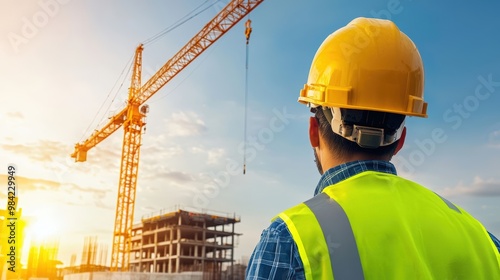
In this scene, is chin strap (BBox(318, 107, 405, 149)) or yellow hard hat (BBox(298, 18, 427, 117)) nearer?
chin strap (BBox(318, 107, 405, 149))

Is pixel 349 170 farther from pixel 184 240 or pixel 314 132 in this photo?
pixel 184 240

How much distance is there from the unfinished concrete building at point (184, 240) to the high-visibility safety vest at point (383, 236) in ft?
128

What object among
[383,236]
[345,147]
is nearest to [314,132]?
[345,147]

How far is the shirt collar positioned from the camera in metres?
1.24

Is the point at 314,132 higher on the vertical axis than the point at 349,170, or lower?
higher

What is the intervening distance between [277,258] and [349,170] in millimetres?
366

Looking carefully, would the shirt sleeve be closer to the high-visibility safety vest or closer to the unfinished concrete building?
the high-visibility safety vest

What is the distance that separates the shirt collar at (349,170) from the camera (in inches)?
48.8

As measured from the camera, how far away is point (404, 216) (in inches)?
43.6

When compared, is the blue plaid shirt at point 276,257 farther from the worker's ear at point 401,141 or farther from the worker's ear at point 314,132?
the worker's ear at point 401,141

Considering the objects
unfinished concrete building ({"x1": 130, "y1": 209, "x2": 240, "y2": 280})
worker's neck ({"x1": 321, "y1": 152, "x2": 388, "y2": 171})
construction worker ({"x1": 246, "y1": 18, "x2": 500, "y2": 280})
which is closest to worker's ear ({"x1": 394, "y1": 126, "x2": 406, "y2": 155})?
construction worker ({"x1": 246, "y1": 18, "x2": 500, "y2": 280})

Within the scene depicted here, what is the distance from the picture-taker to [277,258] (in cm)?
100

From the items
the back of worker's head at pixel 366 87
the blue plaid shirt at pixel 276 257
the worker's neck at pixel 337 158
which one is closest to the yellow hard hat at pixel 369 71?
the back of worker's head at pixel 366 87

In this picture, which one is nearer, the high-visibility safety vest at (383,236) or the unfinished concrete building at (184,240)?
the high-visibility safety vest at (383,236)
